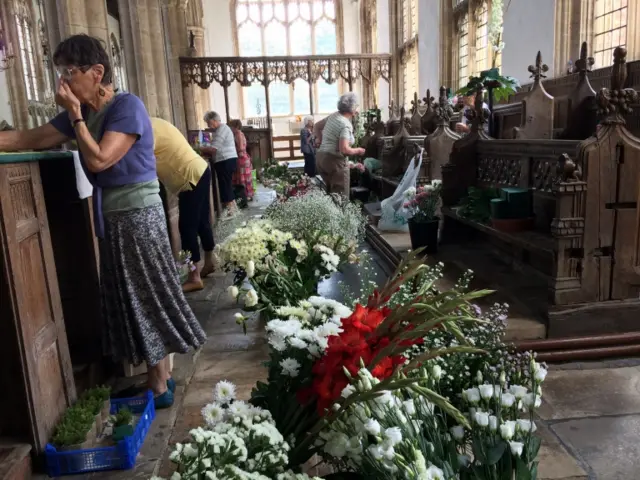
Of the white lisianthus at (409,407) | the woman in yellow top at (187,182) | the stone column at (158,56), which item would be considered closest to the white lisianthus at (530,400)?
the white lisianthus at (409,407)

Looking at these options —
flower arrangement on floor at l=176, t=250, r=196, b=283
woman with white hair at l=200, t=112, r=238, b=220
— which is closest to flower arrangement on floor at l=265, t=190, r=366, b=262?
flower arrangement on floor at l=176, t=250, r=196, b=283

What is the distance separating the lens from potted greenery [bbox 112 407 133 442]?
6.95 ft

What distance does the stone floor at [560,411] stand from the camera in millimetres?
1983

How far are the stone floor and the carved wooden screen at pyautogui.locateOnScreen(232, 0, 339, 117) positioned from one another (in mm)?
21029

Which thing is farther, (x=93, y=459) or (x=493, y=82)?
(x=493, y=82)

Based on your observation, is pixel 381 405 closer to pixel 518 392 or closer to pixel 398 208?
pixel 518 392

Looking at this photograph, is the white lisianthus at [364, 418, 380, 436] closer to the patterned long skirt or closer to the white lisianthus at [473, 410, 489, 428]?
the white lisianthus at [473, 410, 489, 428]

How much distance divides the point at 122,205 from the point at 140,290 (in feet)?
1.21

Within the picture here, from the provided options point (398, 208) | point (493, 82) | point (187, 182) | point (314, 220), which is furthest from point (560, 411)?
point (398, 208)

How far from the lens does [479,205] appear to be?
4242 mm

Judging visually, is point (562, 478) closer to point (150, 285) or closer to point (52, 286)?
point (150, 285)

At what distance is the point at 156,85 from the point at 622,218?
8.38 m

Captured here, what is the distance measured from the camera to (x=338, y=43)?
2356 centimetres

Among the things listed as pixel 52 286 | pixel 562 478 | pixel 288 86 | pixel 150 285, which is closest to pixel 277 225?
pixel 150 285
